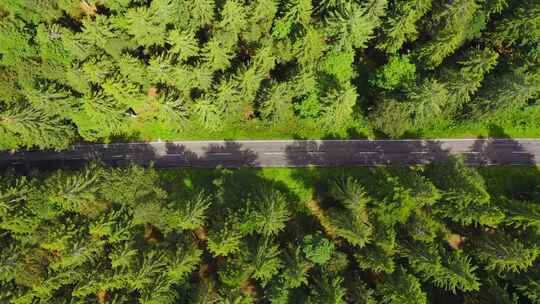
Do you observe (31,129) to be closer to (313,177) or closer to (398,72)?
(313,177)

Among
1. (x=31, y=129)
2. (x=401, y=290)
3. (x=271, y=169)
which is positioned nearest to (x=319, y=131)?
(x=271, y=169)

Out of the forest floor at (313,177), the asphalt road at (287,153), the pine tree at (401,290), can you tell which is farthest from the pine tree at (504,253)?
the asphalt road at (287,153)

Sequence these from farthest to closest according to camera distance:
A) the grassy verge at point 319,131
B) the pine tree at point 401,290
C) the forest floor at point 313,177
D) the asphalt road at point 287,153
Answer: the grassy verge at point 319,131
the asphalt road at point 287,153
the forest floor at point 313,177
the pine tree at point 401,290

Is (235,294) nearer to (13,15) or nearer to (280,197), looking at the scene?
(280,197)

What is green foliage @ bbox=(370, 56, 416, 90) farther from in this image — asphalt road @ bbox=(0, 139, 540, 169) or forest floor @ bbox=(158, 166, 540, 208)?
forest floor @ bbox=(158, 166, 540, 208)

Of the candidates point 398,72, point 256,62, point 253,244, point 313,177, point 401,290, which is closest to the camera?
point 401,290

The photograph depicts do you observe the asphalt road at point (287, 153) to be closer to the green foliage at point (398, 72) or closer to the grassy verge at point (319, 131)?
the grassy verge at point (319, 131)

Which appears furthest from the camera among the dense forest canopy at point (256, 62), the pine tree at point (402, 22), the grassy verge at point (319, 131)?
the grassy verge at point (319, 131)
